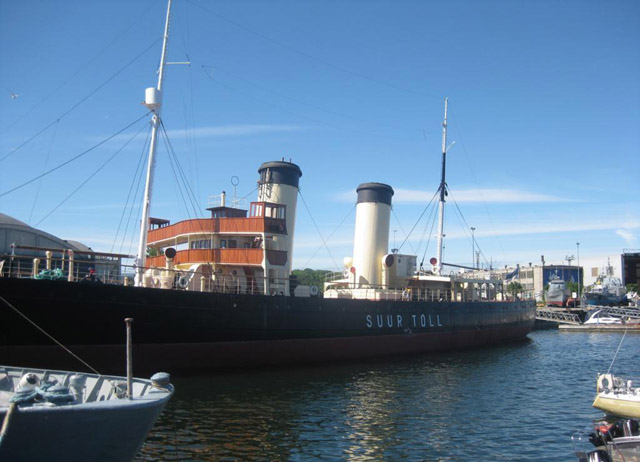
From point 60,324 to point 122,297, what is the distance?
2172mm

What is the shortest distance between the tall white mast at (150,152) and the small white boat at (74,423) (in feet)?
35.9

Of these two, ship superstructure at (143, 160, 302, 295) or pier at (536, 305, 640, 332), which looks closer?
ship superstructure at (143, 160, 302, 295)

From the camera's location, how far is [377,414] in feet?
50.4

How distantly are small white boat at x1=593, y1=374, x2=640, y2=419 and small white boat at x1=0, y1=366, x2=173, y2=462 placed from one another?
13.1 meters

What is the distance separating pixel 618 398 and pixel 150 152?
19.2 meters

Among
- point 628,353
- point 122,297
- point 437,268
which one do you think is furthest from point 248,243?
point 628,353

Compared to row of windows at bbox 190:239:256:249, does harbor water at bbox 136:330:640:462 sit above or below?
below

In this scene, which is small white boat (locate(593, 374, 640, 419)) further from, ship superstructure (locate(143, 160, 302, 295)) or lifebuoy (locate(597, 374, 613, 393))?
ship superstructure (locate(143, 160, 302, 295))

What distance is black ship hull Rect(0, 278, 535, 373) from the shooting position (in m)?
16.9

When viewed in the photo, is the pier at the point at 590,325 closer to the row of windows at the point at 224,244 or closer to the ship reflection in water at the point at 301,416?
the ship reflection in water at the point at 301,416

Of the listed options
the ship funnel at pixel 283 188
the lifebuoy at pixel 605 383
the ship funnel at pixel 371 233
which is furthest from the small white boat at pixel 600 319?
the lifebuoy at pixel 605 383

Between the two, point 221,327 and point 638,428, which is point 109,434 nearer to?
point 638,428

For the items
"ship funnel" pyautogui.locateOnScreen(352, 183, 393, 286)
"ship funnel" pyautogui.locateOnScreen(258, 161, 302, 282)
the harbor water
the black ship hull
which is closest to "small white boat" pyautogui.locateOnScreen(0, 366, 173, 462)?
the harbor water

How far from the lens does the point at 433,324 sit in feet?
101
